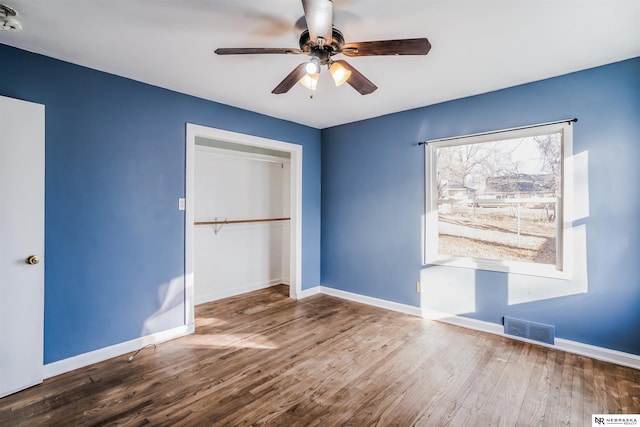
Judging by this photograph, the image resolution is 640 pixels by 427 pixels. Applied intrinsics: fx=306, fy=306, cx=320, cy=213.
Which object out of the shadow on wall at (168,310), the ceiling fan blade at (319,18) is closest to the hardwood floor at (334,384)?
the shadow on wall at (168,310)

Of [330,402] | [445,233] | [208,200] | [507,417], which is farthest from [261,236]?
[507,417]

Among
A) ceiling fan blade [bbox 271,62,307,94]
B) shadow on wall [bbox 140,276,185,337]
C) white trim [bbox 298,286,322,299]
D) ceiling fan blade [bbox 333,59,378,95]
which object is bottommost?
white trim [bbox 298,286,322,299]

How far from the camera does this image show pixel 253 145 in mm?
3918

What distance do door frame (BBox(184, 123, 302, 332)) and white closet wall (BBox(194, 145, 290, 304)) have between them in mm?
621

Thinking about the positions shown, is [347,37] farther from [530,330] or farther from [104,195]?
[530,330]

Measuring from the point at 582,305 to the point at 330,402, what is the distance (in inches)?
94.1

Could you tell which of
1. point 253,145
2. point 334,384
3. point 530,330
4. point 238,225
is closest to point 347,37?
A: point 253,145

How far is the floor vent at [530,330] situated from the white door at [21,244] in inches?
161

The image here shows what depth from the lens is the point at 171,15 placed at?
193 centimetres

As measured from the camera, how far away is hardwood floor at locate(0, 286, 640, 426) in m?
1.96

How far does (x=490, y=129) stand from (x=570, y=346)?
86.0 inches

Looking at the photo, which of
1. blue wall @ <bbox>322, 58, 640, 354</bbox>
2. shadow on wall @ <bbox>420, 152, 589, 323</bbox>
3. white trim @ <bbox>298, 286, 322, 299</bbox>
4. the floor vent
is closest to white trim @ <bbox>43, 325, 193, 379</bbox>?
white trim @ <bbox>298, 286, 322, 299</bbox>

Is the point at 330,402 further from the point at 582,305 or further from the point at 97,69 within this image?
the point at 97,69

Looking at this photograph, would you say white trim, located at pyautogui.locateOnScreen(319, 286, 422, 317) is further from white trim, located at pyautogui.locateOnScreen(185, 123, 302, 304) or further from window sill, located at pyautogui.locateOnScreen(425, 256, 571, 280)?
window sill, located at pyautogui.locateOnScreen(425, 256, 571, 280)
